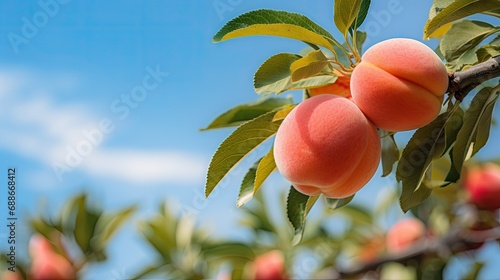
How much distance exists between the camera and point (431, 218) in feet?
7.99

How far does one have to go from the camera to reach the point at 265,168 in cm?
92

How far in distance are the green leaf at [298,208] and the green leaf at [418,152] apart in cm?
15

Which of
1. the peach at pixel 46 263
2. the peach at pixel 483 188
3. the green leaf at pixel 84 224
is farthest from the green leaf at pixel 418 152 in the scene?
the green leaf at pixel 84 224

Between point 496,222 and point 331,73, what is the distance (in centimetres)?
168

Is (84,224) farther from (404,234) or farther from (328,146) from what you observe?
(328,146)

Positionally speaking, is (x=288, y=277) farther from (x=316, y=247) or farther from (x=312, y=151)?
(x=312, y=151)

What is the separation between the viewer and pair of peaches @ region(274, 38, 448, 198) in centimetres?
79

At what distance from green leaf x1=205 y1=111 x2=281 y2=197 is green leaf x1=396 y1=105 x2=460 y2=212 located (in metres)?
0.22

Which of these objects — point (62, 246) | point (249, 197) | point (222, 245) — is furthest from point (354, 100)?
point (62, 246)

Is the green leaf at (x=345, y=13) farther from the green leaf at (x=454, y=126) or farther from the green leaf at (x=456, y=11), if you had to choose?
the green leaf at (x=454, y=126)

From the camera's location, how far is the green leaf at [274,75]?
2.63 feet

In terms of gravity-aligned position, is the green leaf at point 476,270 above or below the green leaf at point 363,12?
below

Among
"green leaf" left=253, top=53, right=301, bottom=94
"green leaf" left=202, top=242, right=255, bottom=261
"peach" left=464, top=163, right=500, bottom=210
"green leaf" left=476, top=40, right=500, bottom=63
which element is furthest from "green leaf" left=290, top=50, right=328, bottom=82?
"peach" left=464, top=163, right=500, bottom=210

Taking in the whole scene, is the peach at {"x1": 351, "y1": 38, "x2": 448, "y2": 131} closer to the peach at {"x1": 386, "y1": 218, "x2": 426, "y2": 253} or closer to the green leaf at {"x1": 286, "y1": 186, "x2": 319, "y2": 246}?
the green leaf at {"x1": 286, "y1": 186, "x2": 319, "y2": 246}
